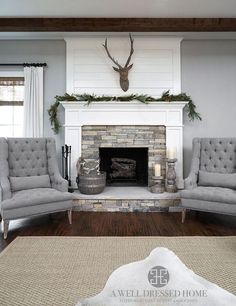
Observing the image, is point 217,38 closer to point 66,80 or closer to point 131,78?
point 131,78

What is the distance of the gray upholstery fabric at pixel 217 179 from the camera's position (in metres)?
3.50

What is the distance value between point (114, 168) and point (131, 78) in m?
1.67

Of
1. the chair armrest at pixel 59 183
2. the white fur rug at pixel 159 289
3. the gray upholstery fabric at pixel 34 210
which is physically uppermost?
the chair armrest at pixel 59 183

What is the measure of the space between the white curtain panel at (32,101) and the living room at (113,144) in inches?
0.7

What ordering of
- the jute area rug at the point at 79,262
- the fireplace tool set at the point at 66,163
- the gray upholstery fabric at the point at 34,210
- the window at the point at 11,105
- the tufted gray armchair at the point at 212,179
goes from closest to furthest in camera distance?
the jute area rug at the point at 79,262 < the gray upholstery fabric at the point at 34,210 < the tufted gray armchair at the point at 212,179 < the fireplace tool set at the point at 66,163 < the window at the point at 11,105

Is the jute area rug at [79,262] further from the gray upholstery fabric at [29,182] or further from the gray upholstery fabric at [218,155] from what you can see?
the gray upholstery fabric at [218,155]

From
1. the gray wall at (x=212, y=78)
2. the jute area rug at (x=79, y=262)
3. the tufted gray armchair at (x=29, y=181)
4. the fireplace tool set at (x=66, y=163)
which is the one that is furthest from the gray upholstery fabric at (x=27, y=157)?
the gray wall at (x=212, y=78)

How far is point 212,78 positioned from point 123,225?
3086mm

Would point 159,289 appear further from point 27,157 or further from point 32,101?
point 32,101

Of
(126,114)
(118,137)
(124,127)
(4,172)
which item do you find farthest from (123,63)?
(4,172)

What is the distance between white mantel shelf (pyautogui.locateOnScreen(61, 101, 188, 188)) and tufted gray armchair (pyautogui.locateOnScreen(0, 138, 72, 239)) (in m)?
0.68

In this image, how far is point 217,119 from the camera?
4.61m

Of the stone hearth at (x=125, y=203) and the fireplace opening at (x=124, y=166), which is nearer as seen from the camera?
the stone hearth at (x=125, y=203)

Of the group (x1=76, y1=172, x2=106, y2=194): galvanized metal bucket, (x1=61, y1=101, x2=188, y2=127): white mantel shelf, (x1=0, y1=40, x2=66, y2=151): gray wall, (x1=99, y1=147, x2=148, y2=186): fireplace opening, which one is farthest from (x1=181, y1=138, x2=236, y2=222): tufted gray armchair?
(x1=0, y1=40, x2=66, y2=151): gray wall
